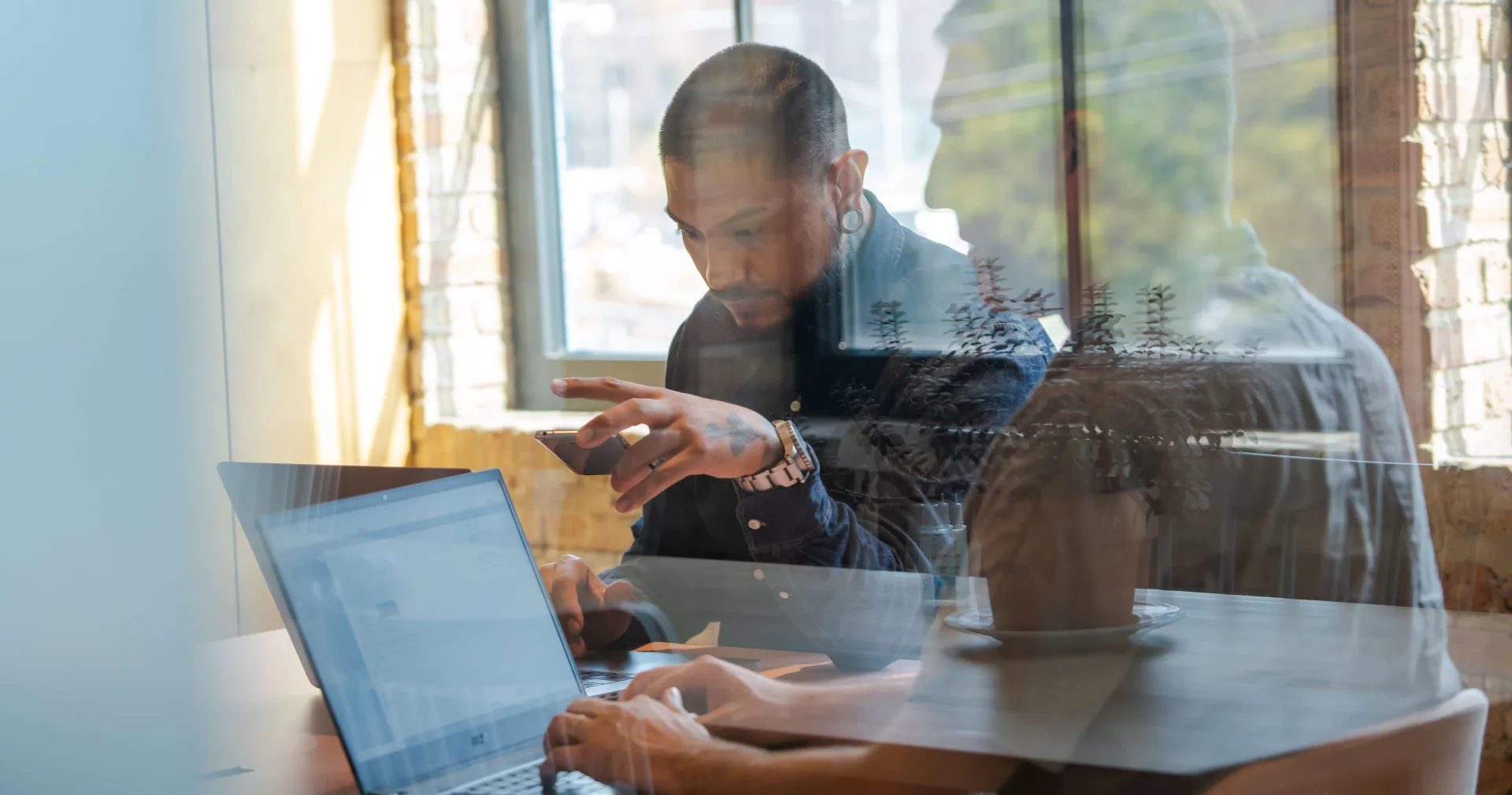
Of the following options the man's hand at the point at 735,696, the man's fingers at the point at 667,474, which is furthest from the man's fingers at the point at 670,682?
the man's fingers at the point at 667,474

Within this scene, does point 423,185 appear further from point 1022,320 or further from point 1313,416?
point 1313,416

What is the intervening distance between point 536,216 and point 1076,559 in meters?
0.40

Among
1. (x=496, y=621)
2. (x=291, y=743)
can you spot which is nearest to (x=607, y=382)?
(x=496, y=621)

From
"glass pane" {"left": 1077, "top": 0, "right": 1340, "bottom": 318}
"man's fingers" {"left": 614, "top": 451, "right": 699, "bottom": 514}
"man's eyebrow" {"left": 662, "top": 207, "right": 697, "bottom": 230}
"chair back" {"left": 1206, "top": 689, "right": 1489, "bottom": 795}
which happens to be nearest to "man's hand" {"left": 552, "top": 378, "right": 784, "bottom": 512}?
"man's fingers" {"left": 614, "top": 451, "right": 699, "bottom": 514}

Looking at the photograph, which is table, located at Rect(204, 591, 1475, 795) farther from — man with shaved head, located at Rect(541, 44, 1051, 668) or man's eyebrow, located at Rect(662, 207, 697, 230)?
man's eyebrow, located at Rect(662, 207, 697, 230)

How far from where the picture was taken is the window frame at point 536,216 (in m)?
0.71

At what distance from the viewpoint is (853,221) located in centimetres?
66

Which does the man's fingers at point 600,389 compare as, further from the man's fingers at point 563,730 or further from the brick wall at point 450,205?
the man's fingers at point 563,730

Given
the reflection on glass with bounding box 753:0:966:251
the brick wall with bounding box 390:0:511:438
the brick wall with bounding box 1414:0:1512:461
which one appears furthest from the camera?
the brick wall with bounding box 390:0:511:438

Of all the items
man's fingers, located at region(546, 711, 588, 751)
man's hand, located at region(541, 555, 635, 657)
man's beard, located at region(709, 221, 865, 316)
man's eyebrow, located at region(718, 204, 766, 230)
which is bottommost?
man's fingers, located at region(546, 711, 588, 751)

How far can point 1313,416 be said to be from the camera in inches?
23.2

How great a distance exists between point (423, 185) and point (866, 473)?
0.37 m

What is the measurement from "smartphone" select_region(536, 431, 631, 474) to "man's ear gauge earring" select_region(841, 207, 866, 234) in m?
0.19

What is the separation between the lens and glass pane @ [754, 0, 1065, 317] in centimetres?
62
